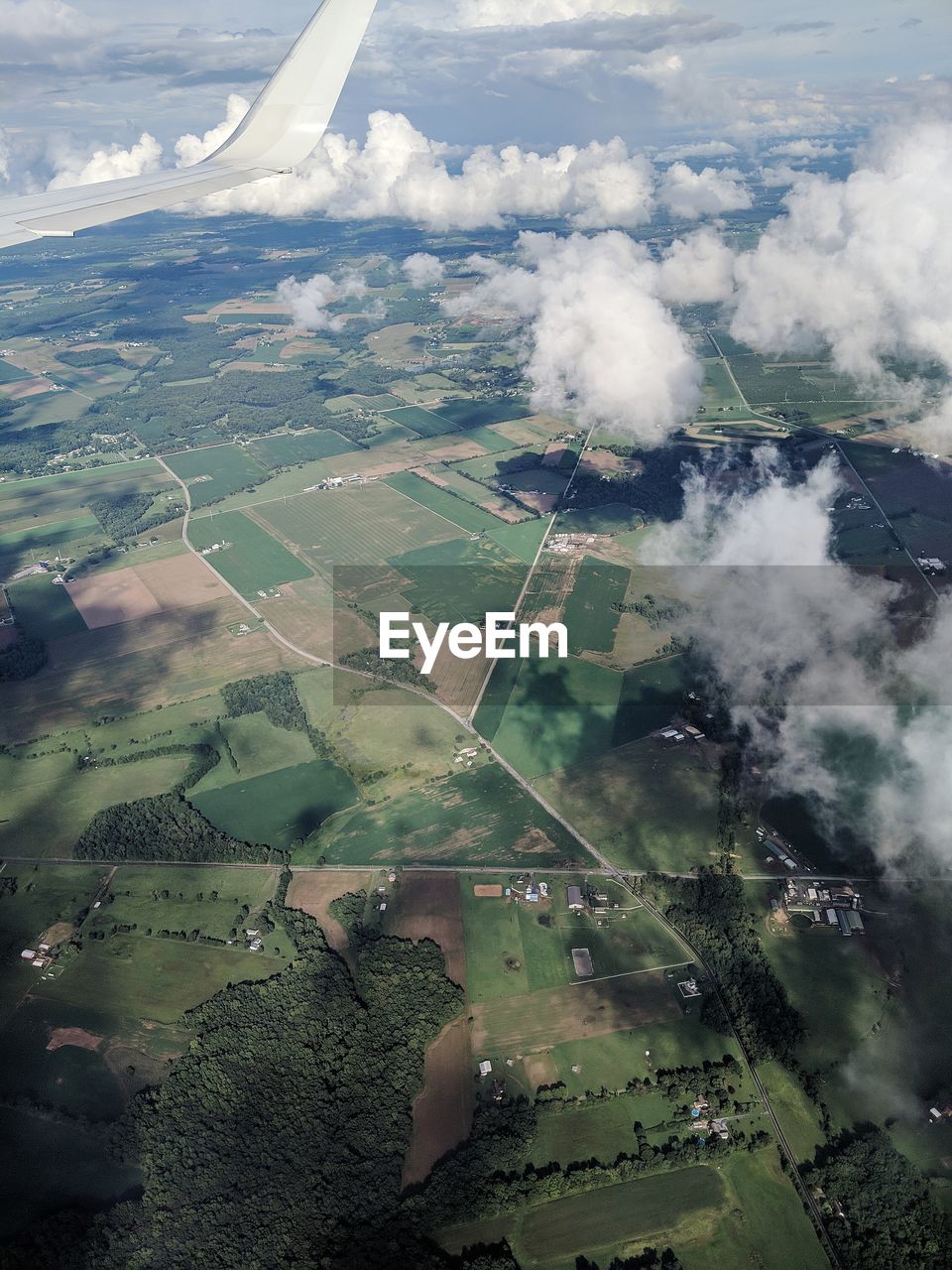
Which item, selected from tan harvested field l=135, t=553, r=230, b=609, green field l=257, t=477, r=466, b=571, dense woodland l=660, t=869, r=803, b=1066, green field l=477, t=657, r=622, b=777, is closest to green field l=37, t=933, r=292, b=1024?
green field l=477, t=657, r=622, b=777

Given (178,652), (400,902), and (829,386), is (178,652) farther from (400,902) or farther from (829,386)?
(829,386)

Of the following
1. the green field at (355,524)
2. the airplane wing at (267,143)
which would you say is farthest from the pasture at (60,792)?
the airplane wing at (267,143)

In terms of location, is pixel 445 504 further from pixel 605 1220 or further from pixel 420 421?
pixel 605 1220

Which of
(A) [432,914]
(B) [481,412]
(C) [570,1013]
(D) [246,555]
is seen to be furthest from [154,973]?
(B) [481,412]

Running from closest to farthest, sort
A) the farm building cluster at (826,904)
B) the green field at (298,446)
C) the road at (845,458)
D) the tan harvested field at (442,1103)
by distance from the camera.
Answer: the tan harvested field at (442,1103) < the farm building cluster at (826,904) < the road at (845,458) < the green field at (298,446)

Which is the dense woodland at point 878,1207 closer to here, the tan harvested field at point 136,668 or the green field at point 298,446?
the tan harvested field at point 136,668

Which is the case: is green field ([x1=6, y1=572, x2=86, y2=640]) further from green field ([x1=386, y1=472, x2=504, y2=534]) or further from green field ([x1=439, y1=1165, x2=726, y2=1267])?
green field ([x1=439, y1=1165, x2=726, y2=1267])

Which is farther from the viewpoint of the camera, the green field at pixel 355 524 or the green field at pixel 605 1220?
the green field at pixel 355 524
